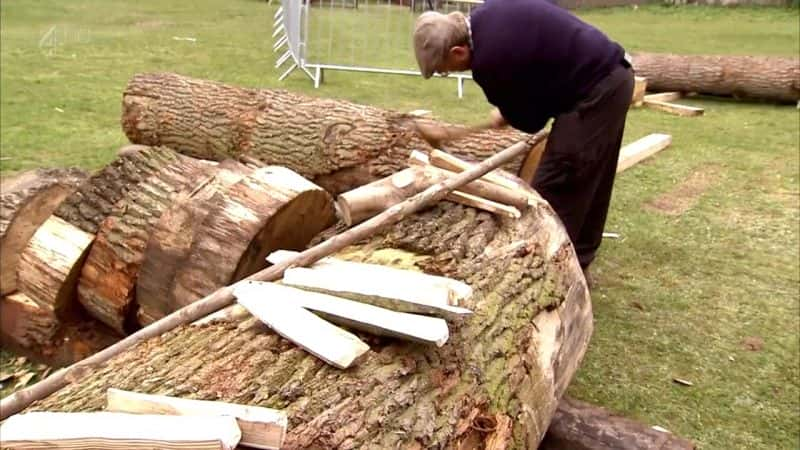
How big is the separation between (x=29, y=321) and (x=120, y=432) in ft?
7.35

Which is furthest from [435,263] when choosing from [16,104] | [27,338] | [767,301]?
[16,104]

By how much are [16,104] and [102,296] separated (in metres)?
5.00

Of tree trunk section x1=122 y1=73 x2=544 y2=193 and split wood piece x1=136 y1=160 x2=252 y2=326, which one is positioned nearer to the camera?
split wood piece x1=136 y1=160 x2=252 y2=326

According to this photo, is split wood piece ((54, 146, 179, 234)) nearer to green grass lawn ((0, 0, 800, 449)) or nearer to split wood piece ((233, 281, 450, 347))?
green grass lawn ((0, 0, 800, 449))

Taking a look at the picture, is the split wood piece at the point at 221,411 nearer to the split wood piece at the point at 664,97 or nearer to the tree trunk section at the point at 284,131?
the tree trunk section at the point at 284,131

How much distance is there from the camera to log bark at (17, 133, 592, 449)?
1962 millimetres

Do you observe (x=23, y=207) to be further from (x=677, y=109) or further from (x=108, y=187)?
(x=677, y=109)

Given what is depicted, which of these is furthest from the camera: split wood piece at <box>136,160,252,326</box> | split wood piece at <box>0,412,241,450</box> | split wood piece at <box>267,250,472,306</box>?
split wood piece at <box>136,160,252,326</box>

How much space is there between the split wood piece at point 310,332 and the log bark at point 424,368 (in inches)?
1.5

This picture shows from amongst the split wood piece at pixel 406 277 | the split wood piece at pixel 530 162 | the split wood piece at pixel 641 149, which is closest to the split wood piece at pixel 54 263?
the split wood piece at pixel 406 277

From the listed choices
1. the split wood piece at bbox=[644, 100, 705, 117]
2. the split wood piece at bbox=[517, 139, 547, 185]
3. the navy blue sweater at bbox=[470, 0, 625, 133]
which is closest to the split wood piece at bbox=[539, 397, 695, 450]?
the navy blue sweater at bbox=[470, 0, 625, 133]

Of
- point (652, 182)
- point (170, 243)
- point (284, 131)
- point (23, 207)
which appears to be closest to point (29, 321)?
point (23, 207)

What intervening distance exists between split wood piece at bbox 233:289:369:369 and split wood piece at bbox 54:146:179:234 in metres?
1.68

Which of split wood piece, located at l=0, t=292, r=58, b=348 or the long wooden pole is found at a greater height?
the long wooden pole
